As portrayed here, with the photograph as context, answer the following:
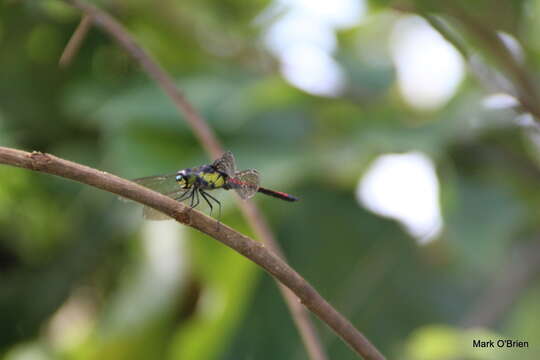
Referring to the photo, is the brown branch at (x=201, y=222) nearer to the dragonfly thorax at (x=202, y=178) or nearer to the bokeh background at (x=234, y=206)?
the dragonfly thorax at (x=202, y=178)

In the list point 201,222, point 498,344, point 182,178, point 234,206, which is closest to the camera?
point 201,222

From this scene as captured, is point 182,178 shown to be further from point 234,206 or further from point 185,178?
point 234,206

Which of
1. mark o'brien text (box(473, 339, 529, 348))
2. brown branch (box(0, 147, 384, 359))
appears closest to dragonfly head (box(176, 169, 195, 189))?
brown branch (box(0, 147, 384, 359))

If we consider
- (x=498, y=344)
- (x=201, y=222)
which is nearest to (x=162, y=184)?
(x=201, y=222)

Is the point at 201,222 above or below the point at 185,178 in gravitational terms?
below

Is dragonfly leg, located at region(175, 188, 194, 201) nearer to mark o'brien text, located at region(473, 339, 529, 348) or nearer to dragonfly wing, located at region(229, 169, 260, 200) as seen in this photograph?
dragonfly wing, located at region(229, 169, 260, 200)

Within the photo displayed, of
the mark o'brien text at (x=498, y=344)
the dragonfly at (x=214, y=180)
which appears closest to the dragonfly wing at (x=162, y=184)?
the dragonfly at (x=214, y=180)
